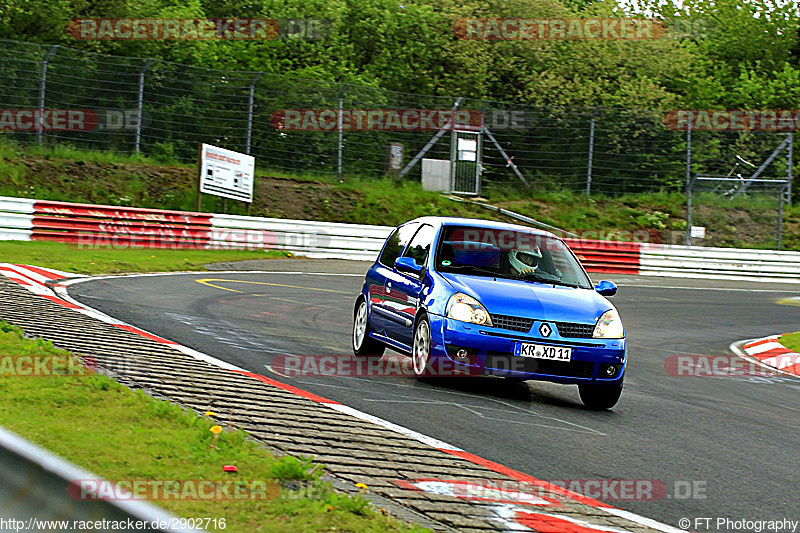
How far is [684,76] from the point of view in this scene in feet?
156

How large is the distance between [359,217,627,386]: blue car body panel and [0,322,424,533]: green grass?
2711 mm

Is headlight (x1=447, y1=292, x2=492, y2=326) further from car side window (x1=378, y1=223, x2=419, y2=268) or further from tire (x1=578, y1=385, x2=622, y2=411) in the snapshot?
car side window (x1=378, y1=223, x2=419, y2=268)

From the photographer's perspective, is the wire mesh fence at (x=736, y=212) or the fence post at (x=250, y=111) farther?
the wire mesh fence at (x=736, y=212)

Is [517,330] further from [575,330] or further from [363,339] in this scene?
[363,339]

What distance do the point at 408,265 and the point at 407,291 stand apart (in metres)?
0.25

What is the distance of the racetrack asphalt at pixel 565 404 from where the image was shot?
625cm

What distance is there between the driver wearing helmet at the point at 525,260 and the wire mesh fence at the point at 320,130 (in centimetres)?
1955

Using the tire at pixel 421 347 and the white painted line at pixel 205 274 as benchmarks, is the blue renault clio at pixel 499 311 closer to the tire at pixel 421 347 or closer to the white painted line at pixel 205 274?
the tire at pixel 421 347

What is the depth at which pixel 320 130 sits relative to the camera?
30312 millimetres

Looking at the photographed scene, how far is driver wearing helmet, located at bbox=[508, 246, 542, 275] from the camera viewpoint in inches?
377

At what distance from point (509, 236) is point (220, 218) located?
1658cm

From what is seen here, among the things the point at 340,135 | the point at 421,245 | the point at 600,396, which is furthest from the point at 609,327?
the point at 340,135

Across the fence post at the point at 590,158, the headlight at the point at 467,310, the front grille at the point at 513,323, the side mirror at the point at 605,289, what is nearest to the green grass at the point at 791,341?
the side mirror at the point at 605,289

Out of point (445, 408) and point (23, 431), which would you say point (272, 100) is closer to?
point (445, 408)
